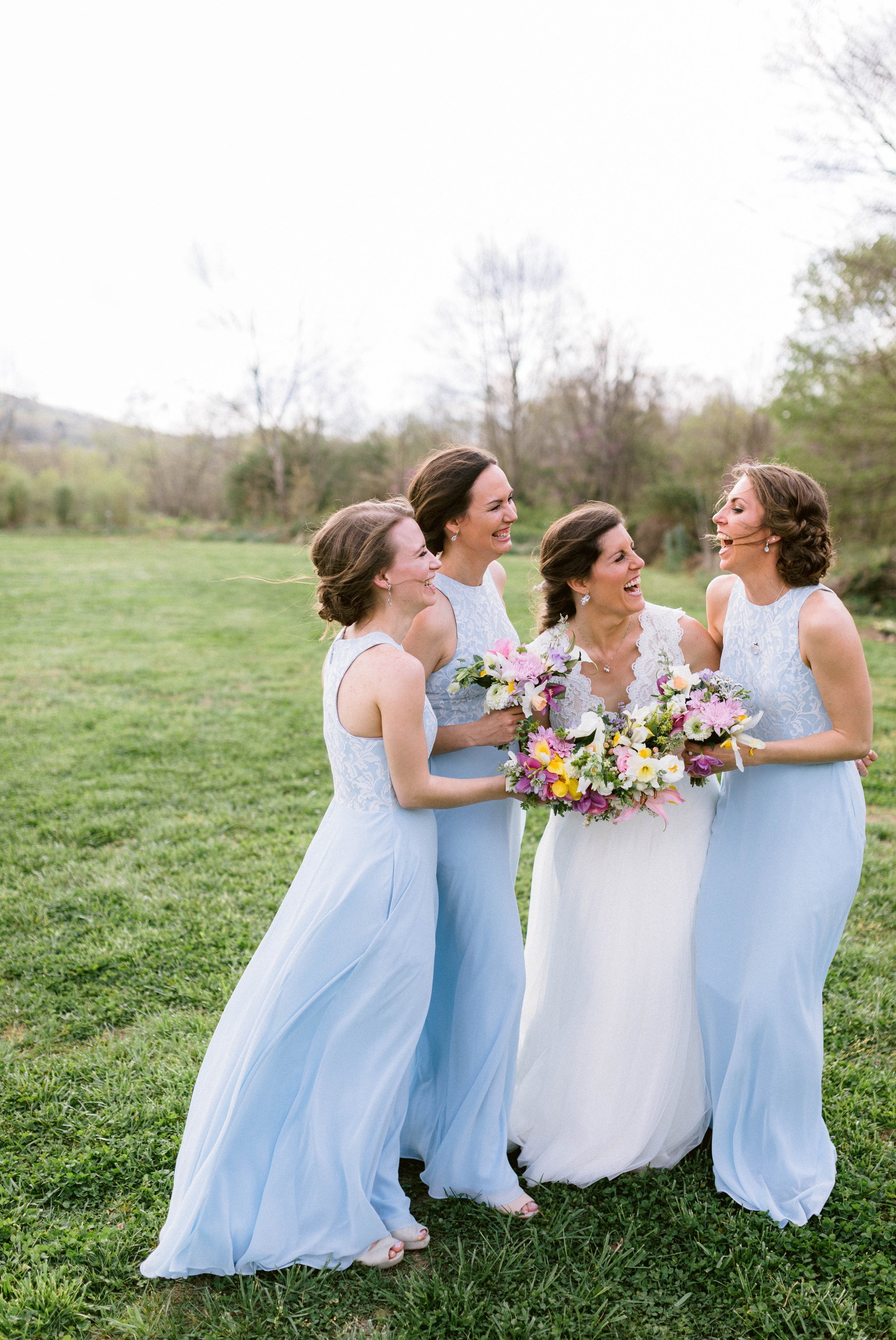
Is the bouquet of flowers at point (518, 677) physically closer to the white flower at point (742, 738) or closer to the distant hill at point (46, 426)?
the white flower at point (742, 738)

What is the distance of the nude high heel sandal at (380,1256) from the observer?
2.88 m

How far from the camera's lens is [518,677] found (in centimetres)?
302

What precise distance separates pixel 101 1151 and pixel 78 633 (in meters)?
12.5

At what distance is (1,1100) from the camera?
12.4 ft

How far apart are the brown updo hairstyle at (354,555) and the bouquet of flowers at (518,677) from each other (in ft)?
1.43

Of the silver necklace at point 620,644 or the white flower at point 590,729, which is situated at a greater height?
the silver necklace at point 620,644

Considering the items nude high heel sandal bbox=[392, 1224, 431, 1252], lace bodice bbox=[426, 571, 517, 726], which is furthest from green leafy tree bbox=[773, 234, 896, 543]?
nude high heel sandal bbox=[392, 1224, 431, 1252]

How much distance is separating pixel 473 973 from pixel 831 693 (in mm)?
1573

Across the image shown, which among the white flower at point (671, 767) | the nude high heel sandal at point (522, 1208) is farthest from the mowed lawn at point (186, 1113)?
the white flower at point (671, 767)

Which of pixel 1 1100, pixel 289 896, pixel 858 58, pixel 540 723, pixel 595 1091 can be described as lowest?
pixel 1 1100

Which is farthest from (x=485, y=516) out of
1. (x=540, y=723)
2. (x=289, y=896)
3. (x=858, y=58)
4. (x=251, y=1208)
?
(x=858, y=58)

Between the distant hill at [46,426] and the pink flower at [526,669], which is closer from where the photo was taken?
the pink flower at [526,669]

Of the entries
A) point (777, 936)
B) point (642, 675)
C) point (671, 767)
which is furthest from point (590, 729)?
point (777, 936)

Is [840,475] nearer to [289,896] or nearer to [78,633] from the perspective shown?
[78,633]
